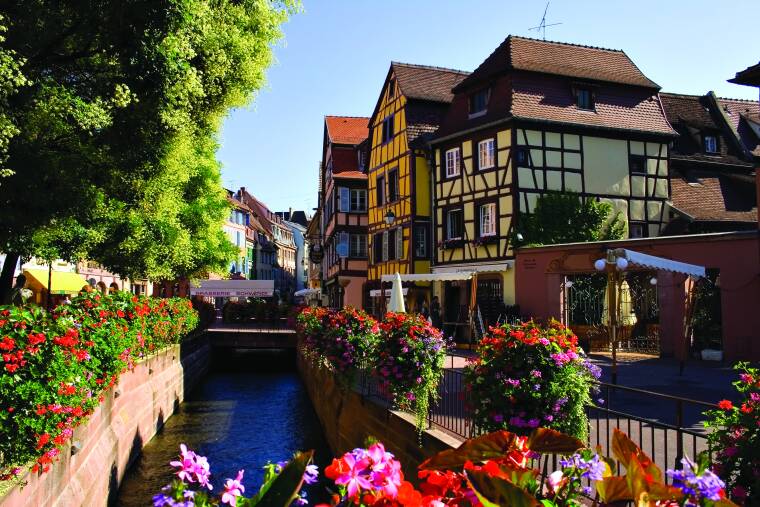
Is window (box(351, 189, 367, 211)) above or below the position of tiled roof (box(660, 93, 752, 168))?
below

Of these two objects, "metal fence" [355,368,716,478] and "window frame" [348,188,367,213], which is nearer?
"metal fence" [355,368,716,478]

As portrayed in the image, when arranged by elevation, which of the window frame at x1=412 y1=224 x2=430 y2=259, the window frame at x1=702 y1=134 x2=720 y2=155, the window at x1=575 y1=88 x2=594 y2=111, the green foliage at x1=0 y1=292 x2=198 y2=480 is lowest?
the green foliage at x1=0 y1=292 x2=198 y2=480

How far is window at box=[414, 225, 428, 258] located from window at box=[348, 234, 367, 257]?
899cm

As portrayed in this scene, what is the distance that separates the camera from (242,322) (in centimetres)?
4559

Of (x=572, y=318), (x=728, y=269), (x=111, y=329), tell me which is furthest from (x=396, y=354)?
(x=572, y=318)

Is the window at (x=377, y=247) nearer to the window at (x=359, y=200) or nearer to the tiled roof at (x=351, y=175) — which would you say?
the window at (x=359, y=200)

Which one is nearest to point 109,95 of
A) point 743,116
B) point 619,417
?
point 619,417

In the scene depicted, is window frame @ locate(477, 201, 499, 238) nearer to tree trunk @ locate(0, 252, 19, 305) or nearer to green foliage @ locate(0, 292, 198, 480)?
tree trunk @ locate(0, 252, 19, 305)

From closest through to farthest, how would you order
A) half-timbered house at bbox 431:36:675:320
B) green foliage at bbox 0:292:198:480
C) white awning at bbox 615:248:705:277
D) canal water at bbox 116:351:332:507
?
green foliage at bbox 0:292:198:480, canal water at bbox 116:351:332:507, white awning at bbox 615:248:705:277, half-timbered house at bbox 431:36:675:320

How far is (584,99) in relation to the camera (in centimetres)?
2959

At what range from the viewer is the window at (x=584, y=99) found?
2942cm

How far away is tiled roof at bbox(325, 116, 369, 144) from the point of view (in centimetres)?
4744

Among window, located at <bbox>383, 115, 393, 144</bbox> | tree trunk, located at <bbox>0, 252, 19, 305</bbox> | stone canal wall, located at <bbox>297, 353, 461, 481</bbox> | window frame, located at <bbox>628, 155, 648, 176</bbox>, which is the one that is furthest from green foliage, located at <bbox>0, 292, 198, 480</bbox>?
window, located at <bbox>383, 115, 393, 144</bbox>

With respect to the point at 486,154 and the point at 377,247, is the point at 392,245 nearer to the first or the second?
the point at 377,247
